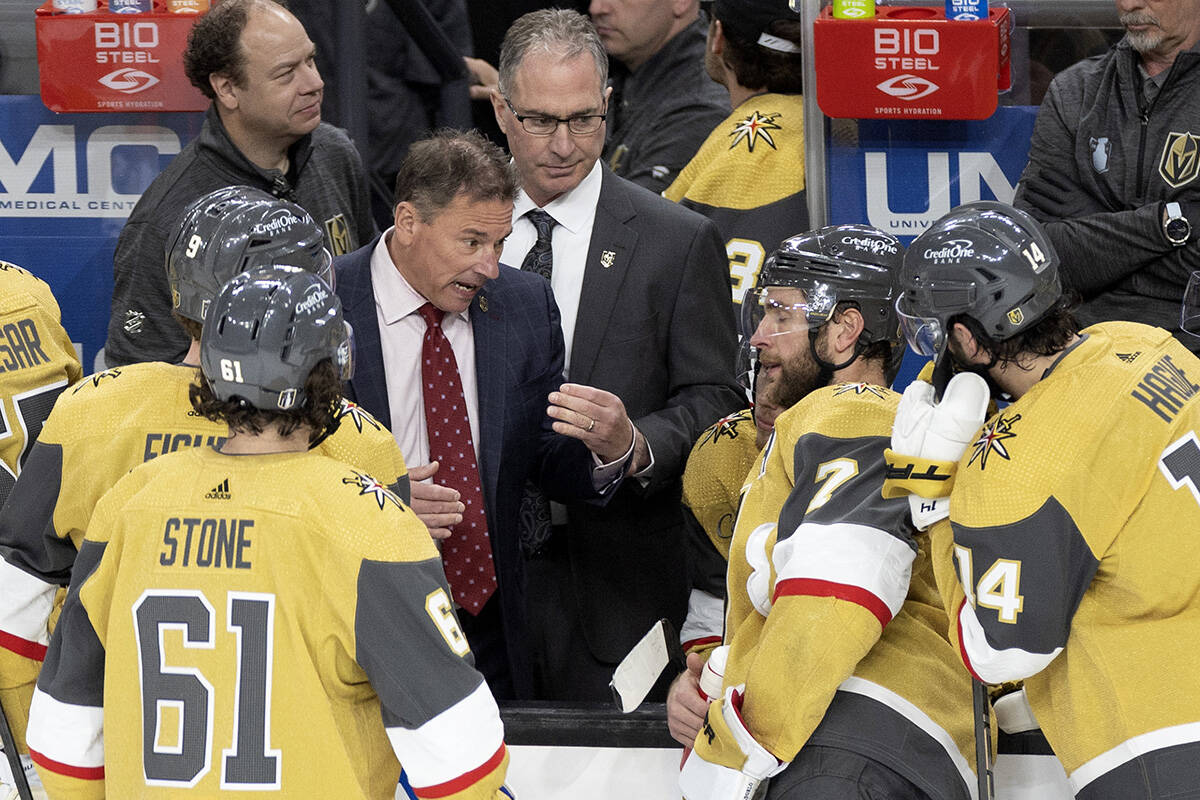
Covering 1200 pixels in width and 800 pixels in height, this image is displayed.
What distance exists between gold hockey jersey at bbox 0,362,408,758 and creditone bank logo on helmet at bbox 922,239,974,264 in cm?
100

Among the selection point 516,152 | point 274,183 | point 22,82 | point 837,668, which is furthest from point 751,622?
point 22,82

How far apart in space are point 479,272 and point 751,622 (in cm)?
102

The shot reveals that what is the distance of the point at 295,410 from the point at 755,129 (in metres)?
2.38

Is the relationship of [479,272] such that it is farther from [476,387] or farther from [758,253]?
[758,253]

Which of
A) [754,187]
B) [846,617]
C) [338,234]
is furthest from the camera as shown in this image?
[754,187]

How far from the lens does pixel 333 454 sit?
270 centimetres

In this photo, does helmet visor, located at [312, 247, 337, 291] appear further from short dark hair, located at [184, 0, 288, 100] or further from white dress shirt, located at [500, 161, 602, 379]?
short dark hair, located at [184, 0, 288, 100]

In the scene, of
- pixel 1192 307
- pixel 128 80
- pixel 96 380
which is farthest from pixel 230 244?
pixel 1192 307

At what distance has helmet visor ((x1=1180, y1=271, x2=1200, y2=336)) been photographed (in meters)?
3.80

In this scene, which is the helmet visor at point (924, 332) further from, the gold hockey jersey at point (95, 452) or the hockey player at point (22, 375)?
the hockey player at point (22, 375)

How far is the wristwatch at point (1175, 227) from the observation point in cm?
380

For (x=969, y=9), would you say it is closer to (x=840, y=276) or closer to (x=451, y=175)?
(x=840, y=276)

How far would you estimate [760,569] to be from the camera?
282 cm

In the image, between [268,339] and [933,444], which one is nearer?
[268,339]
